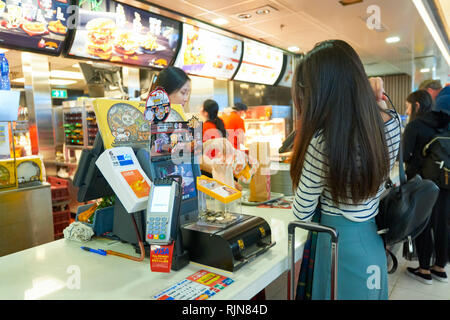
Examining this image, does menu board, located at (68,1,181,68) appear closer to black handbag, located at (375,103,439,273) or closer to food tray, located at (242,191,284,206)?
food tray, located at (242,191,284,206)

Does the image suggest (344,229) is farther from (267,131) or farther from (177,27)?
(267,131)

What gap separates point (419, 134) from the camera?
9.71ft

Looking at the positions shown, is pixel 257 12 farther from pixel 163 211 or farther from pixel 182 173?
pixel 163 211

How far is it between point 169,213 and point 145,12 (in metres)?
3.05

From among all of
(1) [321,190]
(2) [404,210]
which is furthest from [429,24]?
(1) [321,190]

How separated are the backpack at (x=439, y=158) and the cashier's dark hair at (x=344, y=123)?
203 centimetres

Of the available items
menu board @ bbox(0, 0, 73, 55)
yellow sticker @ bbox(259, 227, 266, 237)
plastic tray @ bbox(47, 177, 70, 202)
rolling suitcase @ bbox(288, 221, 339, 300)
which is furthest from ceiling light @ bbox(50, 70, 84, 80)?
rolling suitcase @ bbox(288, 221, 339, 300)

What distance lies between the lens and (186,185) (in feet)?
4.42

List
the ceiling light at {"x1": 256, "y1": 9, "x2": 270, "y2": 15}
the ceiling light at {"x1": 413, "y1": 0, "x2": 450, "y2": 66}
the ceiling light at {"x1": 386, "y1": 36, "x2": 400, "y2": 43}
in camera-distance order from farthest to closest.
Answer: the ceiling light at {"x1": 386, "y1": 36, "x2": 400, "y2": 43}, the ceiling light at {"x1": 413, "y1": 0, "x2": 450, "y2": 66}, the ceiling light at {"x1": 256, "y1": 9, "x2": 270, "y2": 15}

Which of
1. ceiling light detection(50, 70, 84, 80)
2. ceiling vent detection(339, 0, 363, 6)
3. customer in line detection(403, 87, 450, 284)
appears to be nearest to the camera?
customer in line detection(403, 87, 450, 284)

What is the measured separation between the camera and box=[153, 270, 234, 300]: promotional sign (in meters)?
0.98

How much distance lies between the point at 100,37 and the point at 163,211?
108 inches

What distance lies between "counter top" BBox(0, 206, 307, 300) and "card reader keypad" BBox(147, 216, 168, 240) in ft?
0.55
